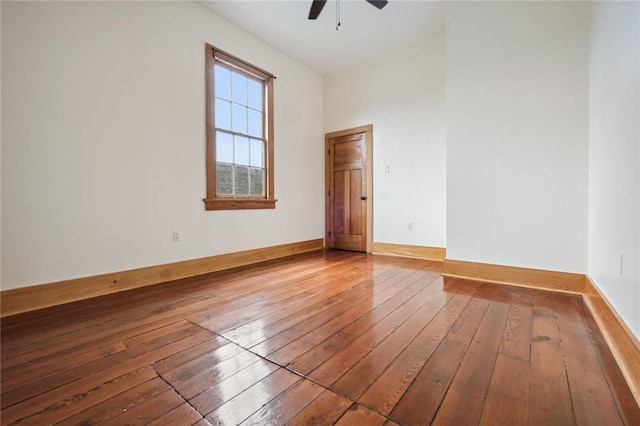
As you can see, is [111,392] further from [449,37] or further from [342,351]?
[449,37]

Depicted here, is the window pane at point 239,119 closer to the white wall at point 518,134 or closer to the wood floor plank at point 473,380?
the white wall at point 518,134

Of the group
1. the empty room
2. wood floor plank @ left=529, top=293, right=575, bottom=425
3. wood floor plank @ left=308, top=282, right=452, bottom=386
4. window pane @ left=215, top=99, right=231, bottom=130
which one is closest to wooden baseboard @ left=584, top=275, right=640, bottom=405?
the empty room

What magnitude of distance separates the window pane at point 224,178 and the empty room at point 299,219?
0.02 metres

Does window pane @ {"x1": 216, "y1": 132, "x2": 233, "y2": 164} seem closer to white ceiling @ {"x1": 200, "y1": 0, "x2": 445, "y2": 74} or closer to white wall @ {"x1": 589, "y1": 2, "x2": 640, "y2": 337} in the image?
white ceiling @ {"x1": 200, "y1": 0, "x2": 445, "y2": 74}

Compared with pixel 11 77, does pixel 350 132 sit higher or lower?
higher

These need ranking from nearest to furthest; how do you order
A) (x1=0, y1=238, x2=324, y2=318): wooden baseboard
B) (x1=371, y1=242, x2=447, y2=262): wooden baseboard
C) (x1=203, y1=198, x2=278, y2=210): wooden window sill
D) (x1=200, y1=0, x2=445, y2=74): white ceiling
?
(x1=0, y1=238, x2=324, y2=318): wooden baseboard → (x1=200, y1=0, x2=445, y2=74): white ceiling → (x1=203, y1=198, x2=278, y2=210): wooden window sill → (x1=371, y1=242, x2=447, y2=262): wooden baseboard

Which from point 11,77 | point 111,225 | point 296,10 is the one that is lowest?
point 111,225

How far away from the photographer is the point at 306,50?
4062 millimetres

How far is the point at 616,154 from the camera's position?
1553 millimetres

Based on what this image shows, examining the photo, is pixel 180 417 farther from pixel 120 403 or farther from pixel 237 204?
pixel 237 204

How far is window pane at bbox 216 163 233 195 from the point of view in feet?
11.0

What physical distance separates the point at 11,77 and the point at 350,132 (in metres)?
3.81

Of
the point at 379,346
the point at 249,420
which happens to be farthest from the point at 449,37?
the point at 249,420

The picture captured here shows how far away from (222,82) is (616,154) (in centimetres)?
371
